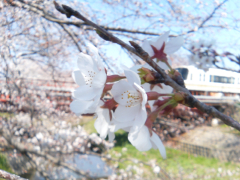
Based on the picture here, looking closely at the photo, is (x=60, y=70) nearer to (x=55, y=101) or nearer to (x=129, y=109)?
(x=55, y=101)

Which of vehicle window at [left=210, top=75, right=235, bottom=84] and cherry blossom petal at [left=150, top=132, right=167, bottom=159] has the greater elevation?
cherry blossom petal at [left=150, top=132, right=167, bottom=159]

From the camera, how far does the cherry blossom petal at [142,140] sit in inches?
14.5

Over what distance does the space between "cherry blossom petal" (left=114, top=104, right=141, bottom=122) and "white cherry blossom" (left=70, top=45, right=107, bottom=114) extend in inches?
2.0

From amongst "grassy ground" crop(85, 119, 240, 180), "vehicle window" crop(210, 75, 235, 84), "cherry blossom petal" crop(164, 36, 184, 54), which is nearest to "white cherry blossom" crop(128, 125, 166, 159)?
"cherry blossom petal" crop(164, 36, 184, 54)

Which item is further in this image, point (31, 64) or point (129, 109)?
point (31, 64)

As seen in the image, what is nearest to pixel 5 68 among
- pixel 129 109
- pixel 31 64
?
pixel 31 64

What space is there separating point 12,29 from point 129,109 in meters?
2.80

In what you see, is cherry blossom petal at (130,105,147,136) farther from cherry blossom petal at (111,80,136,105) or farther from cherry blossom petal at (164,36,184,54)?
cherry blossom petal at (164,36,184,54)

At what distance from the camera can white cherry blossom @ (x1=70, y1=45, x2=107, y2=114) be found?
1.20 feet

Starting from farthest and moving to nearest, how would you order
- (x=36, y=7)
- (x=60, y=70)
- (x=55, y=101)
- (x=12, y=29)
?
(x=60, y=70), (x=55, y=101), (x=12, y=29), (x=36, y=7)

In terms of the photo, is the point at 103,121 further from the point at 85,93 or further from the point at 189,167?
the point at 189,167

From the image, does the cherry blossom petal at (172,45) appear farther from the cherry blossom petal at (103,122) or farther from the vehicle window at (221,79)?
the vehicle window at (221,79)

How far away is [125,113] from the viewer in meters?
0.39

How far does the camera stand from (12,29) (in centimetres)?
254
